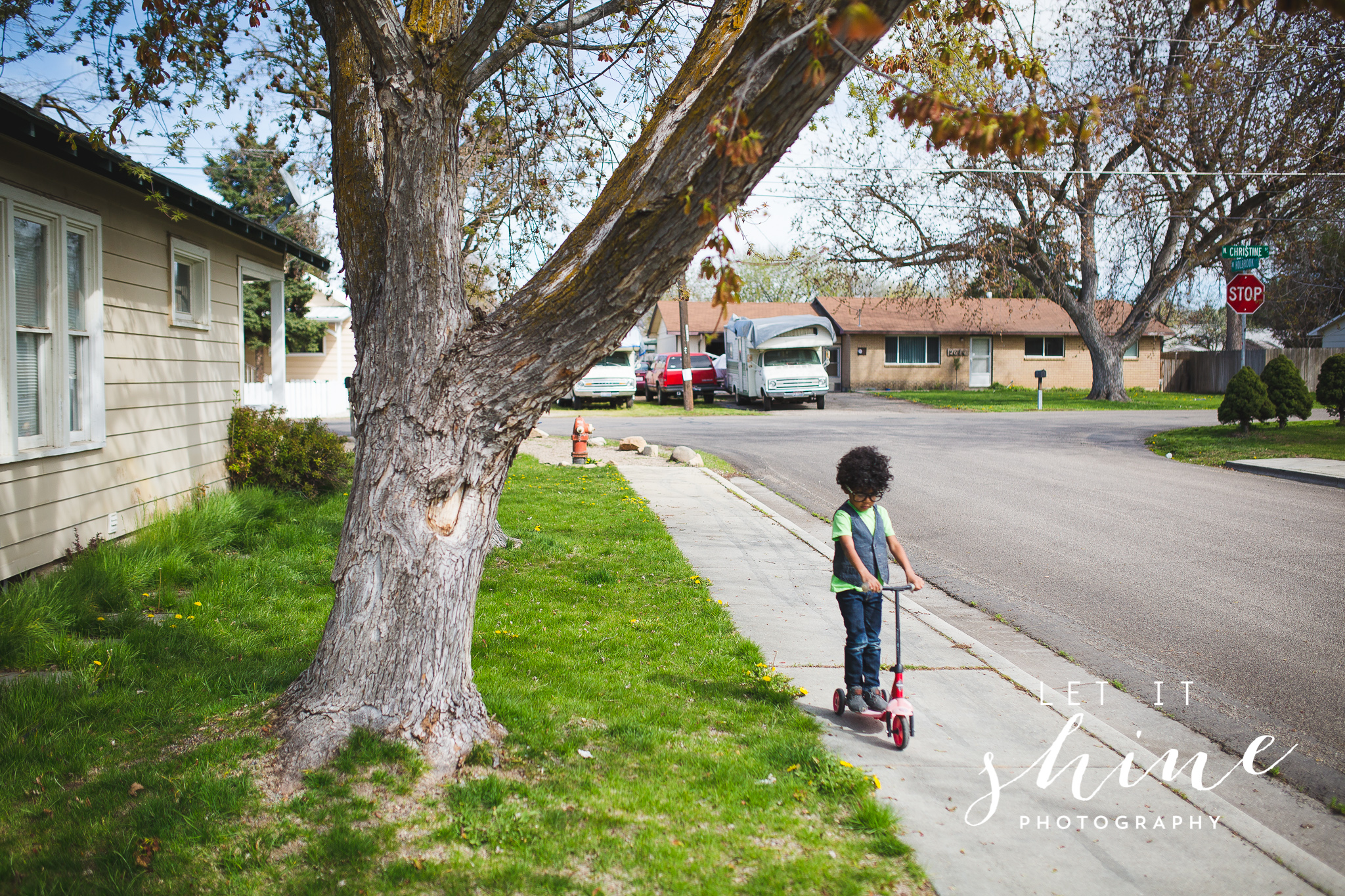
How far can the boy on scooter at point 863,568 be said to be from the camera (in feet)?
15.1

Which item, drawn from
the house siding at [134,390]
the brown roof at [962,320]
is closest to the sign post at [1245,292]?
the house siding at [134,390]

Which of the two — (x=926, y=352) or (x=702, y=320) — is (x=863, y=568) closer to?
(x=926, y=352)

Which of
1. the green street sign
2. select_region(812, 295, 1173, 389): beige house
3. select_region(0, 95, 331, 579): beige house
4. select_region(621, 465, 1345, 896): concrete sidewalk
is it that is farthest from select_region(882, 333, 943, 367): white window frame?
select_region(621, 465, 1345, 896): concrete sidewalk

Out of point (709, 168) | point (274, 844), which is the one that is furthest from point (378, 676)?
point (709, 168)

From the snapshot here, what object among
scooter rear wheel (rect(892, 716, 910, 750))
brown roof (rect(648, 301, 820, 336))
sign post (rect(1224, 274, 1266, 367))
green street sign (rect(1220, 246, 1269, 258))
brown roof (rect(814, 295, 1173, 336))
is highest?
brown roof (rect(648, 301, 820, 336))

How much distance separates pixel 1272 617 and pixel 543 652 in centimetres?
515

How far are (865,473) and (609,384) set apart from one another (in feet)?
81.6

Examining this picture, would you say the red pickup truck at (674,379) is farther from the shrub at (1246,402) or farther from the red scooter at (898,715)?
the red scooter at (898,715)

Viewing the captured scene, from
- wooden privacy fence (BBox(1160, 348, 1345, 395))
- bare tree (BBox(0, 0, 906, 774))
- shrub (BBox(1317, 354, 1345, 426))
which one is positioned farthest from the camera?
wooden privacy fence (BBox(1160, 348, 1345, 395))

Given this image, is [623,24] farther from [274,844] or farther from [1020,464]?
[1020,464]

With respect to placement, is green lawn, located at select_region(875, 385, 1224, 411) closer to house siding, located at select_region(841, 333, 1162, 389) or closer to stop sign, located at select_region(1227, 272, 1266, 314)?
house siding, located at select_region(841, 333, 1162, 389)

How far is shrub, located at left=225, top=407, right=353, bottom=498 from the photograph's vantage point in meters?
10.5

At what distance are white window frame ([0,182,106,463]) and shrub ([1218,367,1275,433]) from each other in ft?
61.0

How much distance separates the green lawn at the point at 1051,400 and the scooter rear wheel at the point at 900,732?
25.5 meters
